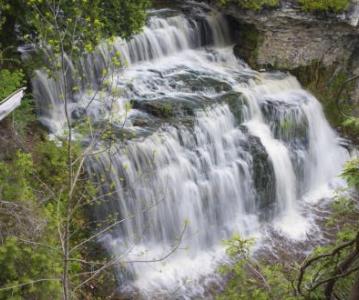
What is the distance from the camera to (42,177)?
26.9 feet

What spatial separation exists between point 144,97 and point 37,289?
6336 millimetres

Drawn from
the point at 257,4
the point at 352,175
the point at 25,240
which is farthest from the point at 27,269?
the point at 257,4

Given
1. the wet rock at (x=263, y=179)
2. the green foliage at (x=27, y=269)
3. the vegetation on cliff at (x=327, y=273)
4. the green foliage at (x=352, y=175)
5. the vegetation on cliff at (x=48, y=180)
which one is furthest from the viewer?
the wet rock at (x=263, y=179)

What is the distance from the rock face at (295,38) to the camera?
548 inches

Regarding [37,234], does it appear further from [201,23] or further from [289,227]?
[201,23]

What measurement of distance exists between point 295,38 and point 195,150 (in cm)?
551

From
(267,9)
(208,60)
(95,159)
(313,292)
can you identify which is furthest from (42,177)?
(267,9)

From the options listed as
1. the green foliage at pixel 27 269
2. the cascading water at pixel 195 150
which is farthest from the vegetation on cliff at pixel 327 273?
the cascading water at pixel 195 150

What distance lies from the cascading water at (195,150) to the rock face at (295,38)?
0.43 m

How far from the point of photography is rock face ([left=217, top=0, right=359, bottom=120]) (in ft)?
45.7

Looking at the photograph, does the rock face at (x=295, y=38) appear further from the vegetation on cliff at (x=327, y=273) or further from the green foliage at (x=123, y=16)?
the vegetation on cliff at (x=327, y=273)

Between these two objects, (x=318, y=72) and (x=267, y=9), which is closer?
(x=267, y=9)

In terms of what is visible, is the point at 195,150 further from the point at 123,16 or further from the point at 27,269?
the point at 27,269

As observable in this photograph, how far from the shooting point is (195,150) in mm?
10641
